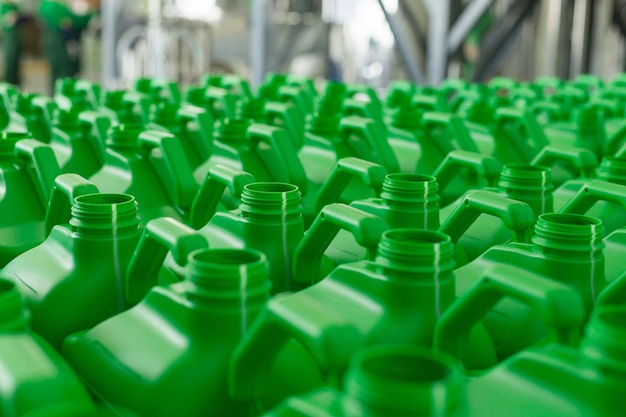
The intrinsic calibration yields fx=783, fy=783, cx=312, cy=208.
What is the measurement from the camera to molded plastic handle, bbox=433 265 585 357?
706 millimetres

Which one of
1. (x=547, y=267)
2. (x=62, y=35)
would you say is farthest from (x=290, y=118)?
(x=62, y=35)

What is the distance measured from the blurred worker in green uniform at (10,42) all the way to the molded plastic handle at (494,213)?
25.1 ft

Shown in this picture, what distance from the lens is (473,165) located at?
55.5 inches

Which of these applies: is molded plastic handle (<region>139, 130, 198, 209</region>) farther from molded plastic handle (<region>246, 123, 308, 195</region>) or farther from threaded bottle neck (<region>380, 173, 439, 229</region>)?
threaded bottle neck (<region>380, 173, 439, 229</region>)

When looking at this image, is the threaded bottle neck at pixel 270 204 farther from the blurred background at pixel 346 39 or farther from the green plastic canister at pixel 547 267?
the blurred background at pixel 346 39

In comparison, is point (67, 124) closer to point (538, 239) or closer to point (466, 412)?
point (538, 239)

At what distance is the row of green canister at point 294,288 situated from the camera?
0.68 meters

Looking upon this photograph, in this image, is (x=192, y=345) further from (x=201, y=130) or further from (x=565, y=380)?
(x=201, y=130)

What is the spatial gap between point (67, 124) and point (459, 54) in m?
2.58

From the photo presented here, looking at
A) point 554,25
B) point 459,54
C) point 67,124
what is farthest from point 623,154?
point 554,25

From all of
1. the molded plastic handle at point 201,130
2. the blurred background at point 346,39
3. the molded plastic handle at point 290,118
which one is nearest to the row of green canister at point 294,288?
the molded plastic handle at point 201,130

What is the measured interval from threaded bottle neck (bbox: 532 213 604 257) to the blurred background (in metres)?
2.94

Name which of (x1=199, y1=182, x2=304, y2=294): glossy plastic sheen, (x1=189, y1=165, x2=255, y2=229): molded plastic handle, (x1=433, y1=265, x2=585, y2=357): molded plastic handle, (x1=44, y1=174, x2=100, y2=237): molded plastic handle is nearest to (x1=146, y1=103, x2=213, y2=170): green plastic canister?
(x1=189, y1=165, x2=255, y2=229): molded plastic handle

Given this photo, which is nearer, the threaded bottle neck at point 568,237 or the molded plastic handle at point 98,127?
the threaded bottle neck at point 568,237
